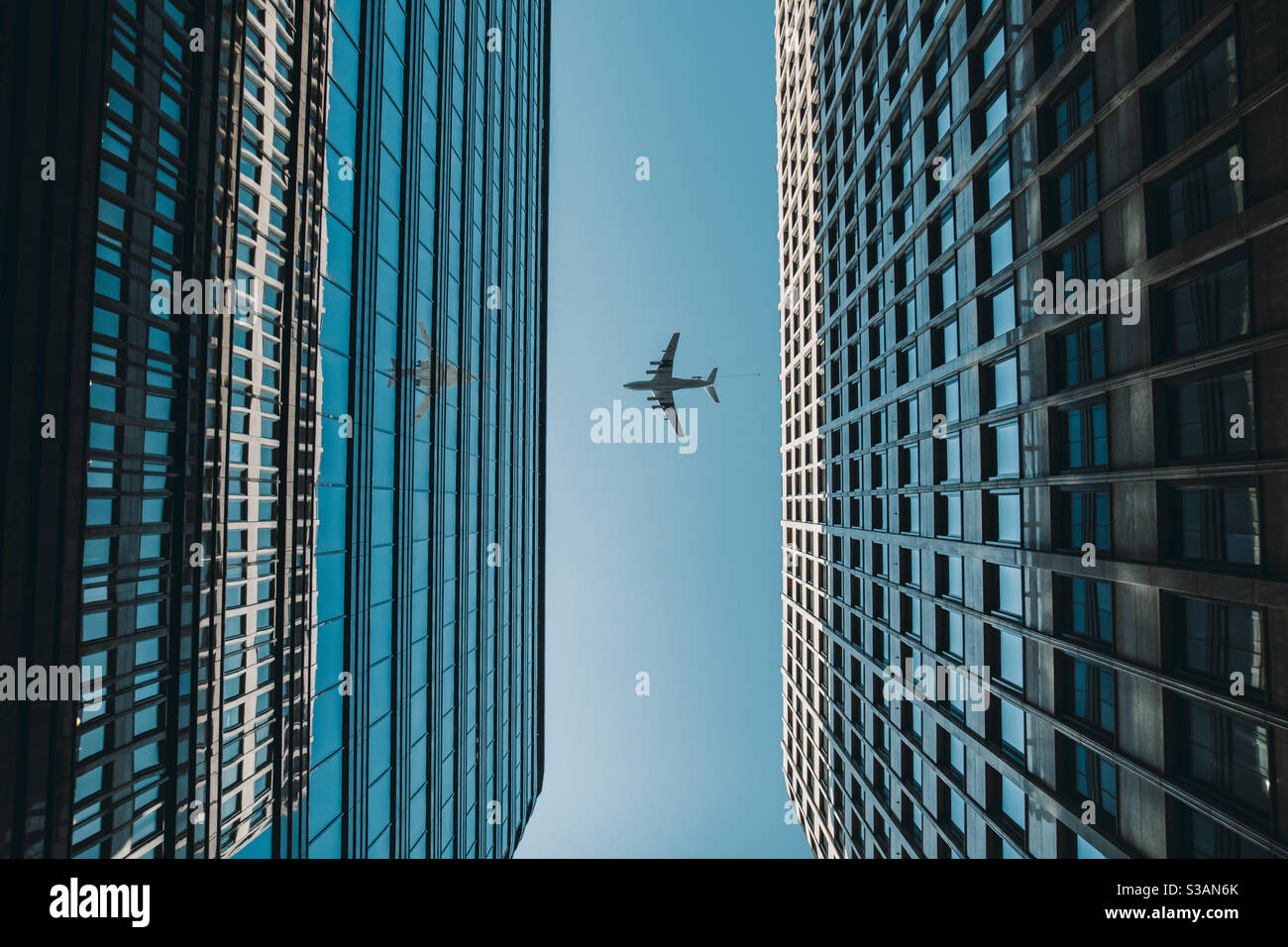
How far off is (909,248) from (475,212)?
2119 cm

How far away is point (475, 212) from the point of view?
3031cm

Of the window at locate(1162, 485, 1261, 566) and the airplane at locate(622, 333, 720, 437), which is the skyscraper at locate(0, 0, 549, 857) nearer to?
the airplane at locate(622, 333, 720, 437)

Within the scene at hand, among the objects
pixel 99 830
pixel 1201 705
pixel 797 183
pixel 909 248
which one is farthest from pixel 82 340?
pixel 797 183

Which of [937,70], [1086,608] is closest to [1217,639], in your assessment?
[1086,608]

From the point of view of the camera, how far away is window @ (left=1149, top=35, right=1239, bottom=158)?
11.4m

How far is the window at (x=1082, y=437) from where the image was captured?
48.5 feet

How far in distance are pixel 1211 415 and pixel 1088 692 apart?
7.40 m

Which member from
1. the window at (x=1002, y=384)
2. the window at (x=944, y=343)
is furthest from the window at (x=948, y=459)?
the window at (x=944, y=343)

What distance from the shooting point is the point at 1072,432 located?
52.2ft

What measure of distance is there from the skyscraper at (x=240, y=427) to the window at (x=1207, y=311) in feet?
72.7

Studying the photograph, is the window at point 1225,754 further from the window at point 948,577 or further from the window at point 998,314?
the window at point 998,314

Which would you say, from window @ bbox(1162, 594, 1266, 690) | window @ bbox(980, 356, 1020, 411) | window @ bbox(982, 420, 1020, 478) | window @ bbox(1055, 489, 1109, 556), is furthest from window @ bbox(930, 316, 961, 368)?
window @ bbox(1162, 594, 1266, 690)
